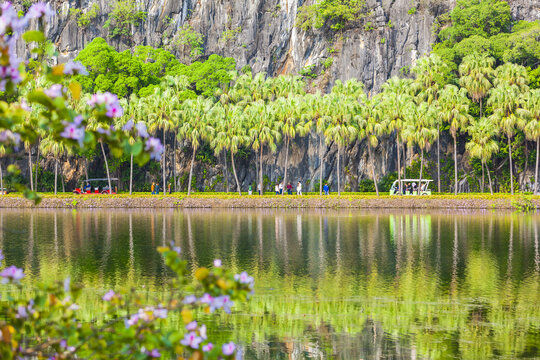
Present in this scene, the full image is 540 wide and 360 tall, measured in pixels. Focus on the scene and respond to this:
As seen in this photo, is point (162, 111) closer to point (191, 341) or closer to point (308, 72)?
point (308, 72)

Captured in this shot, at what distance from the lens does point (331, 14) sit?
86875 mm

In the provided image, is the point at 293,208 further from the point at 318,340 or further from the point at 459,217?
the point at 318,340

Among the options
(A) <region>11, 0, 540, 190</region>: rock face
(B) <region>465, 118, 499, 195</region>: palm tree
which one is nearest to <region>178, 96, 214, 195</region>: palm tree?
(A) <region>11, 0, 540, 190</region>: rock face

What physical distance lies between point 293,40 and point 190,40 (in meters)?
14.7

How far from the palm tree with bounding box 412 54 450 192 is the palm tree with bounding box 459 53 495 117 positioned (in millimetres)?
2334

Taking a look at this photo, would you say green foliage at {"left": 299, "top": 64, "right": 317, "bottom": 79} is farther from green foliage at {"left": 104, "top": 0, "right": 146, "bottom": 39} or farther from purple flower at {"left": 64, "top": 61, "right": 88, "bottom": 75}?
purple flower at {"left": 64, "top": 61, "right": 88, "bottom": 75}

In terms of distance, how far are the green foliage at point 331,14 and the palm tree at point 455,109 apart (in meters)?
21.9

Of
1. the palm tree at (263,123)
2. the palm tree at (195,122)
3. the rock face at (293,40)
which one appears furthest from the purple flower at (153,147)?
the rock face at (293,40)

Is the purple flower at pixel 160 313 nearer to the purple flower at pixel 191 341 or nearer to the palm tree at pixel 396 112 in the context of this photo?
the purple flower at pixel 191 341

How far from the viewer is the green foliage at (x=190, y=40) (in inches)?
3551

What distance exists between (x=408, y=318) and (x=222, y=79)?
6790 centimetres

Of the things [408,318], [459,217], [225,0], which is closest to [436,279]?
[408,318]

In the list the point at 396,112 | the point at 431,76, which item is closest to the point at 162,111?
the point at 396,112

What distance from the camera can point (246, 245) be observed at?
3097 centimetres
